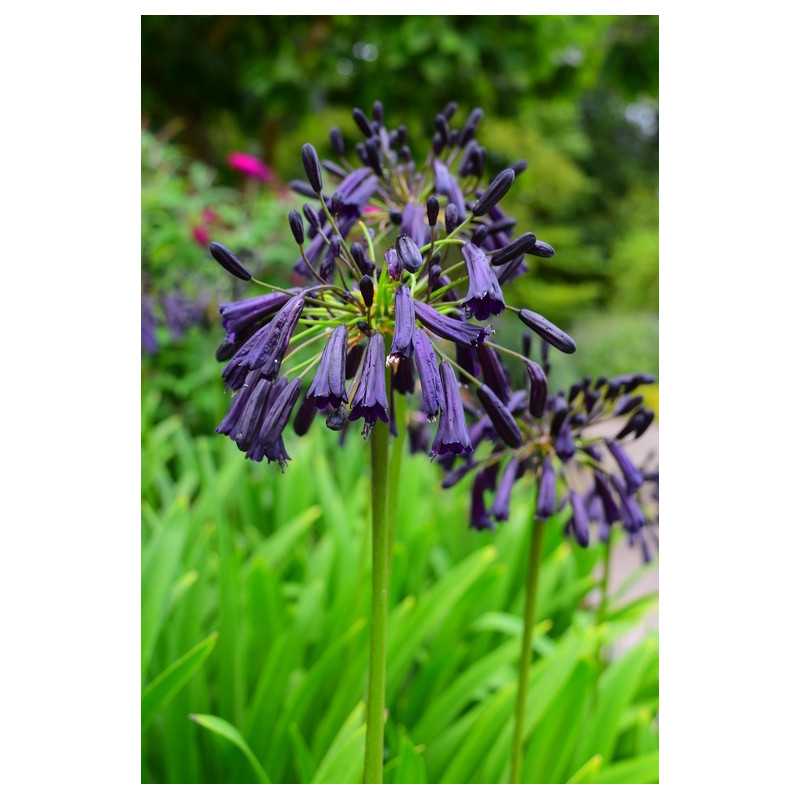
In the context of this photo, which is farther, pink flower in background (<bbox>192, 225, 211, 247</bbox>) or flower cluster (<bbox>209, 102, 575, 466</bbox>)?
pink flower in background (<bbox>192, 225, 211, 247</bbox>)

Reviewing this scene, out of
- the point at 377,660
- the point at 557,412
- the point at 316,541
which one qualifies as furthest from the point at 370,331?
the point at 316,541

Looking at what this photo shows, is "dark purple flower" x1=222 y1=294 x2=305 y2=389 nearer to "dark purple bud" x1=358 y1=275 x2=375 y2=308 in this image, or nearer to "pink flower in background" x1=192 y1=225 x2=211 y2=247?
"dark purple bud" x1=358 y1=275 x2=375 y2=308

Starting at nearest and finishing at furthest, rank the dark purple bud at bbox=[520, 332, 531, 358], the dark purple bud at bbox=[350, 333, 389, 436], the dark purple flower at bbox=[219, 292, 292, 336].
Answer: the dark purple bud at bbox=[350, 333, 389, 436]
the dark purple flower at bbox=[219, 292, 292, 336]
the dark purple bud at bbox=[520, 332, 531, 358]

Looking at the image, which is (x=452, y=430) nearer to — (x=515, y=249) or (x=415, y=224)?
(x=515, y=249)

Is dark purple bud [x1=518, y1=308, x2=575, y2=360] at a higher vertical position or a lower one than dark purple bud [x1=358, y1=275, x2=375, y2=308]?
lower

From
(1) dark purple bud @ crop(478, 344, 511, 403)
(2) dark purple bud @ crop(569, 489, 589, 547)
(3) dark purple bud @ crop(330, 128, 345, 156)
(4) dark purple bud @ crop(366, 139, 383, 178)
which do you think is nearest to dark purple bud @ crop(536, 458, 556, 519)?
(2) dark purple bud @ crop(569, 489, 589, 547)

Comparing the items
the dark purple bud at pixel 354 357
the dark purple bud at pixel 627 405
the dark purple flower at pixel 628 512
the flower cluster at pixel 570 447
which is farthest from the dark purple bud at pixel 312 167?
the dark purple flower at pixel 628 512

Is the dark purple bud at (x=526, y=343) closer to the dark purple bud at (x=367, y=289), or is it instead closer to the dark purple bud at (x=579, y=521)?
the dark purple bud at (x=579, y=521)
